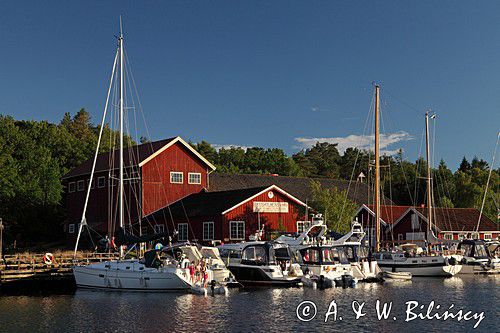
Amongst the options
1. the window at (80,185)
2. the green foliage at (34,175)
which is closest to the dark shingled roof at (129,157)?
the window at (80,185)

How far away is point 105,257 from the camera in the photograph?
45.6 metres

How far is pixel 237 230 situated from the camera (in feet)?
189

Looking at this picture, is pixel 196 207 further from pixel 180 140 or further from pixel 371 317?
pixel 371 317

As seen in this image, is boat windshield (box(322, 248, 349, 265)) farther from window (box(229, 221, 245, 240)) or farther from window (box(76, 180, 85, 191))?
window (box(76, 180, 85, 191))

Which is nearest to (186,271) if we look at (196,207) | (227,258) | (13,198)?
(227,258)

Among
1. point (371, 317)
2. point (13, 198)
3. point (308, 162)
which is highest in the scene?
point (308, 162)

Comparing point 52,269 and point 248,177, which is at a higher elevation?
point 248,177

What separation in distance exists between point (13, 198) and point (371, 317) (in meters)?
59.7

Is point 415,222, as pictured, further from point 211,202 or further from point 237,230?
point 211,202

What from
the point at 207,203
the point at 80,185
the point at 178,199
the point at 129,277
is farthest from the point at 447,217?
the point at 129,277

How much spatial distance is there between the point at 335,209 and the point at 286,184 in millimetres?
17734

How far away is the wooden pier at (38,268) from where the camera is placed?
40781mm

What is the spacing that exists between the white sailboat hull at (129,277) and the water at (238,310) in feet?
2.56

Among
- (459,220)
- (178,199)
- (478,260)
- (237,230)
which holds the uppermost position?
(178,199)
